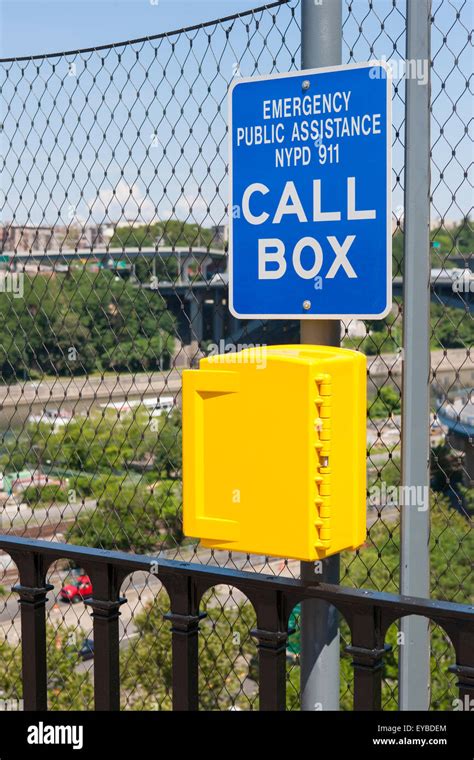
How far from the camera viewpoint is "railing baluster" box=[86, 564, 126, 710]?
2.15 meters

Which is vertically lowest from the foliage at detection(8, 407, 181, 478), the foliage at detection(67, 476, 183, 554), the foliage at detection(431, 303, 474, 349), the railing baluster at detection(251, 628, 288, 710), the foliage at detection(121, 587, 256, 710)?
the foliage at detection(121, 587, 256, 710)

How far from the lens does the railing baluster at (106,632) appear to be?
2146 millimetres

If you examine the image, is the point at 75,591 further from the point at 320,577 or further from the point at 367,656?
the point at 367,656

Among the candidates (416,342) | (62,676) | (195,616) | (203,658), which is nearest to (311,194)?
(416,342)

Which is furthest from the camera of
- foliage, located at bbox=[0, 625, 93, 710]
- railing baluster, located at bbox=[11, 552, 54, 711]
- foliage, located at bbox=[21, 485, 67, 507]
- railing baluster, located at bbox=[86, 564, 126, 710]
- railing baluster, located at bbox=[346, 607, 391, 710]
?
foliage, located at bbox=[0, 625, 93, 710]

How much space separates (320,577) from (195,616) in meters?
0.27

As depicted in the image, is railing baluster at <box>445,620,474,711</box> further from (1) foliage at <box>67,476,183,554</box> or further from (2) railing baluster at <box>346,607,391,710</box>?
(1) foliage at <box>67,476,183,554</box>

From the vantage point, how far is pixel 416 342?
2641 mm

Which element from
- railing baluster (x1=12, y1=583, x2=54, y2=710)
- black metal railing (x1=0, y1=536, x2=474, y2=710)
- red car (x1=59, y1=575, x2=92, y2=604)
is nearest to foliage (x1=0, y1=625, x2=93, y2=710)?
red car (x1=59, y1=575, x2=92, y2=604)

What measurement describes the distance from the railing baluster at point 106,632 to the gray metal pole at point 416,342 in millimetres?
903

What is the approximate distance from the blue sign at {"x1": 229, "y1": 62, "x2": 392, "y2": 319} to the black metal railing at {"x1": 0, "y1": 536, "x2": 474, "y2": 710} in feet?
1.88

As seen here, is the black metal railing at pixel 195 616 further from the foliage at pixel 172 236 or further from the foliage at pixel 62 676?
the foliage at pixel 62 676
